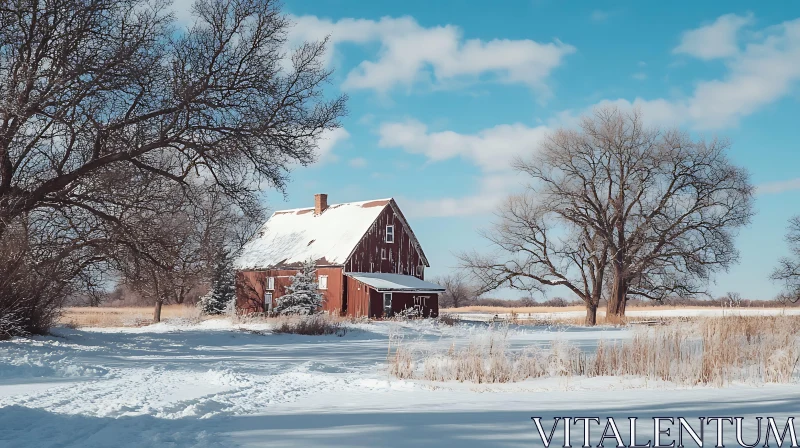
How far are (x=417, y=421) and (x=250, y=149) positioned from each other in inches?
565

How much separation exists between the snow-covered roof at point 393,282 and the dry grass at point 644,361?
26.2 meters

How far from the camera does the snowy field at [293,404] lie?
580 cm

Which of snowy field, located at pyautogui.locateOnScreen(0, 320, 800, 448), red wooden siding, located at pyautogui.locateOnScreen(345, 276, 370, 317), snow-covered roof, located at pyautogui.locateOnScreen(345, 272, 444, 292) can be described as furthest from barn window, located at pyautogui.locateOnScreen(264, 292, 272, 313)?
snowy field, located at pyautogui.locateOnScreen(0, 320, 800, 448)

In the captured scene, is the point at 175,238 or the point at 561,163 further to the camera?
the point at 561,163

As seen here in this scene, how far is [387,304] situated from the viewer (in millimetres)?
39406

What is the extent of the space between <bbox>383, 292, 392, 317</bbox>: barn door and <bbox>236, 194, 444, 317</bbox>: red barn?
6cm

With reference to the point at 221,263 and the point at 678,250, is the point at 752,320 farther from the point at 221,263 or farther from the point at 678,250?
the point at 221,263

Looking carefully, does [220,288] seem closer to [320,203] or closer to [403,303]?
[320,203]

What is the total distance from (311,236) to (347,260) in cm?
518

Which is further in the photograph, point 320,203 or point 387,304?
point 320,203

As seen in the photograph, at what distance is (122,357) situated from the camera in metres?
14.6

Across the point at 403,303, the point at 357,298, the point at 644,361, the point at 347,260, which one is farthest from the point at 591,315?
the point at 644,361

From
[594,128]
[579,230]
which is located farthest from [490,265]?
[594,128]

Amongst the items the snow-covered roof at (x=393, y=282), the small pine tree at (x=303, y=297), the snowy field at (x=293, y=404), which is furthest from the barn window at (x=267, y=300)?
the snowy field at (x=293, y=404)
